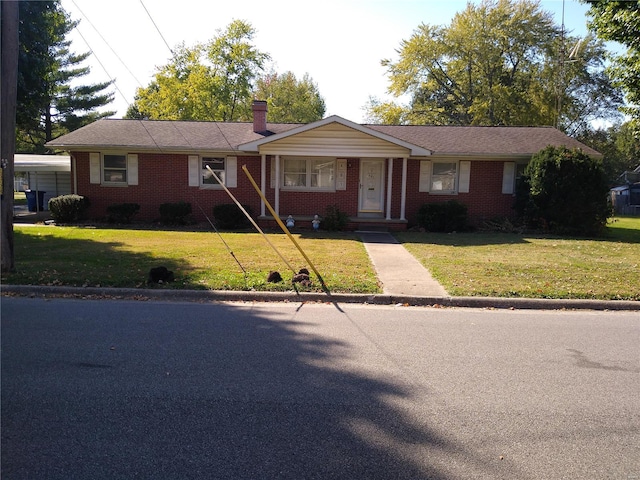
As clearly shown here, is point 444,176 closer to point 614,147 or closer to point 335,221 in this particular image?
point 335,221

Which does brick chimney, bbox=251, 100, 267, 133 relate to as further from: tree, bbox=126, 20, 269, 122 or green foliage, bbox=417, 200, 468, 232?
tree, bbox=126, 20, 269, 122

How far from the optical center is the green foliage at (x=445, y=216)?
58.3ft

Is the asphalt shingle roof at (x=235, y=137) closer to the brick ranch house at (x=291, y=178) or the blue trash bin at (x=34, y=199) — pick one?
the brick ranch house at (x=291, y=178)

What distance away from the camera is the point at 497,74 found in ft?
137

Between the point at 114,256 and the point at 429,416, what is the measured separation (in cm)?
898

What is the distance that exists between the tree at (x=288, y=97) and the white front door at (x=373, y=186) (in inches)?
1396

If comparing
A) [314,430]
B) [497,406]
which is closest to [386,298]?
[497,406]

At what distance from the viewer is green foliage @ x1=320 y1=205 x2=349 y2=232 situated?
17797 mm

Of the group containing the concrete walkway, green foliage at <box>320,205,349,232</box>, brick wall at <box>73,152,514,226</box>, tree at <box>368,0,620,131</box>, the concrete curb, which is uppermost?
tree at <box>368,0,620,131</box>

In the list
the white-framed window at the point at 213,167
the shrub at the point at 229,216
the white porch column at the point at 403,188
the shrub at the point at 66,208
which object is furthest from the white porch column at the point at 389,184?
the shrub at the point at 66,208

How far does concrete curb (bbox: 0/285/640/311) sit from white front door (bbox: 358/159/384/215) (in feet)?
38.3

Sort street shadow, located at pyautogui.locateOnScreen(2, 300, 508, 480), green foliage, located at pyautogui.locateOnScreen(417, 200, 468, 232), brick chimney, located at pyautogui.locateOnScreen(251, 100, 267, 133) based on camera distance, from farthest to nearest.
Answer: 1. brick chimney, located at pyautogui.locateOnScreen(251, 100, 267, 133)
2. green foliage, located at pyautogui.locateOnScreen(417, 200, 468, 232)
3. street shadow, located at pyautogui.locateOnScreen(2, 300, 508, 480)

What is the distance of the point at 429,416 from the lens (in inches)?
157

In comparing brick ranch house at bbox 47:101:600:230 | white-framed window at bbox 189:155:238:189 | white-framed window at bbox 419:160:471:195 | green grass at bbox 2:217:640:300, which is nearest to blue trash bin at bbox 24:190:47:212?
brick ranch house at bbox 47:101:600:230
